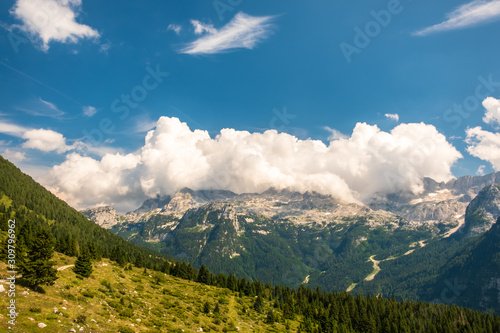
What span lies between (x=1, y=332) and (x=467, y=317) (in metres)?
229

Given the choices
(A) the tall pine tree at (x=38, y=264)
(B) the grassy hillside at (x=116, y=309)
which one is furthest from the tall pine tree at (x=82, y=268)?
(A) the tall pine tree at (x=38, y=264)

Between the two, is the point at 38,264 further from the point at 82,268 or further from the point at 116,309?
the point at 82,268

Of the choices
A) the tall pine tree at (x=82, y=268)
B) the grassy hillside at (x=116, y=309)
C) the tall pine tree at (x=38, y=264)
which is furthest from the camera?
the tall pine tree at (x=82, y=268)

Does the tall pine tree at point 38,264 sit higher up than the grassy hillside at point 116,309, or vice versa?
the tall pine tree at point 38,264

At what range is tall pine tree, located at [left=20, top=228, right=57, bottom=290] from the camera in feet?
137

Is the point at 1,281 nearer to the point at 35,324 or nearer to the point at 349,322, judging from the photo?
the point at 35,324

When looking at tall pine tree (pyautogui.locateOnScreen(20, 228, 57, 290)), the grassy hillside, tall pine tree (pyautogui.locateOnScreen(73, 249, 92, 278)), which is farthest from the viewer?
tall pine tree (pyautogui.locateOnScreen(73, 249, 92, 278))

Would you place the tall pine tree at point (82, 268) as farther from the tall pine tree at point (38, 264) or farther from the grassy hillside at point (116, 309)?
the tall pine tree at point (38, 264)

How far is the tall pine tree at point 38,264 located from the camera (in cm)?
4172

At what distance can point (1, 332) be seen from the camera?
2658cm

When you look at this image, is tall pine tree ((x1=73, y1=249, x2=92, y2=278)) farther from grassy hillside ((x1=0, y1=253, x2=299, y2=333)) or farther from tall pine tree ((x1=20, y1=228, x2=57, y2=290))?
tall pine tree ((x1=20, y1=228, x2=57, y2=290))

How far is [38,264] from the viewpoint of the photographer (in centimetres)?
4275

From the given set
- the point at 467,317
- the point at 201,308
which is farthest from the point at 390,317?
the point at 201,308

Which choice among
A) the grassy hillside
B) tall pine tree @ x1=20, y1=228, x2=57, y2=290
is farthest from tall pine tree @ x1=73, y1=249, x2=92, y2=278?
tall pine tree @ x1=20, y1=228, x2=57, y2=290
